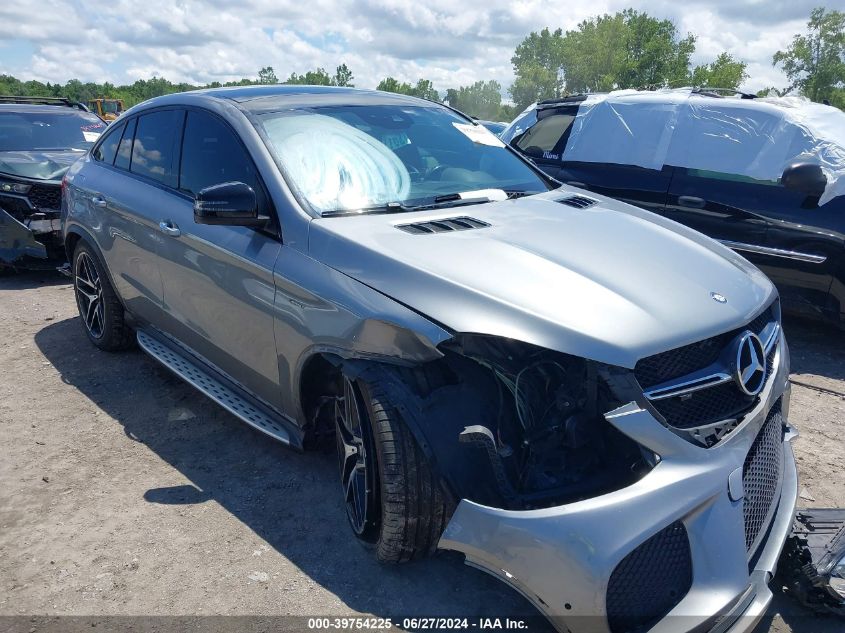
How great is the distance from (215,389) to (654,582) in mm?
2466

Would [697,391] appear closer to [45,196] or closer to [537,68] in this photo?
[45,196]

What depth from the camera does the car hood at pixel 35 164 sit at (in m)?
7.24

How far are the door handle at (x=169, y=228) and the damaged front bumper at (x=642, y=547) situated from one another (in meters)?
2.35

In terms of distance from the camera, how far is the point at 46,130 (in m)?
8.34


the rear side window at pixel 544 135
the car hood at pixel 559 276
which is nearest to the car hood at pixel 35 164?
the rear side window at pixel 544 135

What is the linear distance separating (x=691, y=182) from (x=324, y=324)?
12.7ft

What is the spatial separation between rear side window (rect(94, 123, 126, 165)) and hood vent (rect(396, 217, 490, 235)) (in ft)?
9.27

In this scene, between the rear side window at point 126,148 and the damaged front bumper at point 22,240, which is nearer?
the rear side window at point 126,148

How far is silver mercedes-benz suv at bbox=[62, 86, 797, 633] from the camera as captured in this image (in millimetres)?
2018

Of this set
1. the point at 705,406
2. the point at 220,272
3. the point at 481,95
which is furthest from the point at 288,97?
the point at 481,95

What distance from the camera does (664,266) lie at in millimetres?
2656

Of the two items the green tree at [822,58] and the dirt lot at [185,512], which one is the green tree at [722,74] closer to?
the green tree at [822,58]

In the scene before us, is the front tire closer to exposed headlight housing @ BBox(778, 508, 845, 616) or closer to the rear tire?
exposed headlight housing @ BBox(778, 508, 845, 616)

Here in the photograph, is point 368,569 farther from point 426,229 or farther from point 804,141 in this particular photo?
point 804,141
